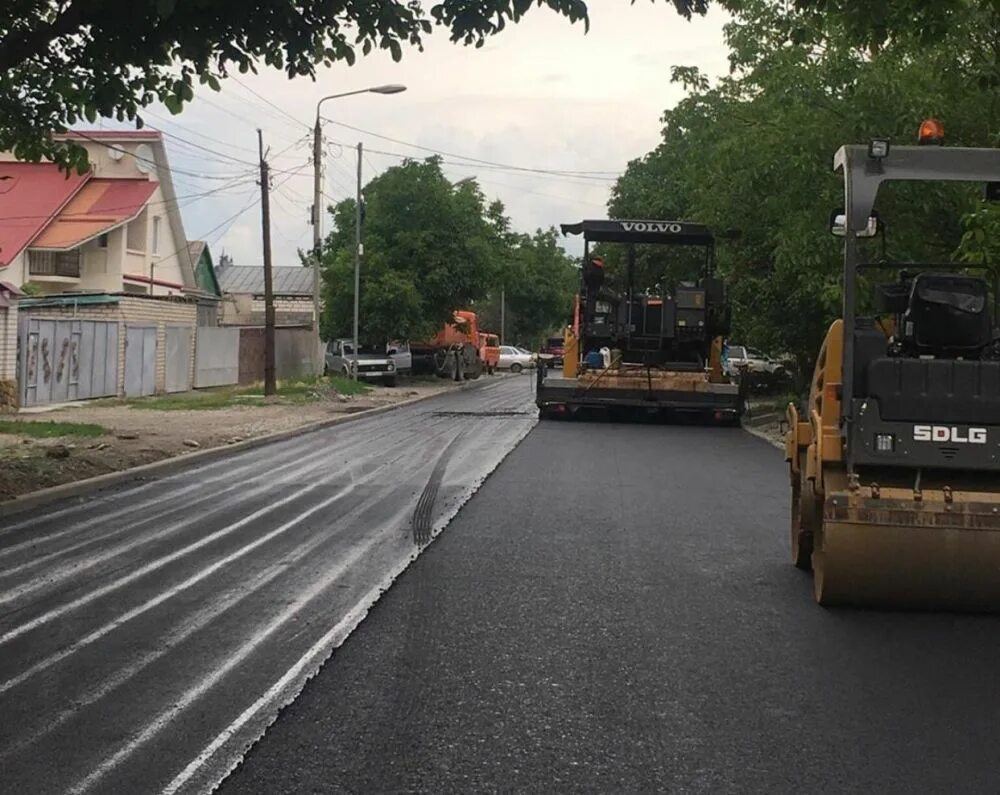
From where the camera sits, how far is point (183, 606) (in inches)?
285

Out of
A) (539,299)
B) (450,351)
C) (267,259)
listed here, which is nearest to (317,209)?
(267,259)

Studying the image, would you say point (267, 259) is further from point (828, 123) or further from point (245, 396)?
point (828, 123)

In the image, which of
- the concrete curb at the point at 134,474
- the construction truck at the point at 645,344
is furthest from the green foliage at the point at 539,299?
the concrete curb at the point at 134,474

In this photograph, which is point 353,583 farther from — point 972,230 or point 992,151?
point 972,230

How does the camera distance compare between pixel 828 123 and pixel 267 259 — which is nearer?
pixel 828 123

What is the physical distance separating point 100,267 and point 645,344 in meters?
20.7

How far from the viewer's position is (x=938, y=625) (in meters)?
6.94

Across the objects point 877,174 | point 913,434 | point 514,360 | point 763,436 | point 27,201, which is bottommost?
point 763,436

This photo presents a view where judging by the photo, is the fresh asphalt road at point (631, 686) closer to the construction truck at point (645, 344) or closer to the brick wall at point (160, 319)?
the construction truck at point (645, 344)

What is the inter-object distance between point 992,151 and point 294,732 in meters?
5.06

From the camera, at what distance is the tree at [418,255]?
39.6m

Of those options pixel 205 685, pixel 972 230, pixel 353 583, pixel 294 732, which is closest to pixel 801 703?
pixel 294 732

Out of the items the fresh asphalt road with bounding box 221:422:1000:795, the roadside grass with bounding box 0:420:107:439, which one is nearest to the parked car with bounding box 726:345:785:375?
the roadside grass with bounding box 0:420:107:439

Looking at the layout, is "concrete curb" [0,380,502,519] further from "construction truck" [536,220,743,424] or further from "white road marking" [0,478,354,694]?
"construction truck" [536,220,743,424]
